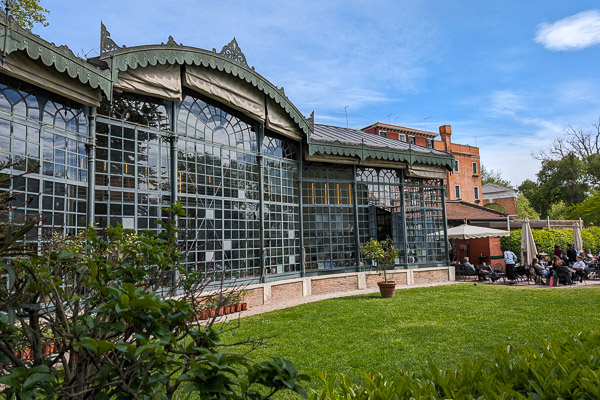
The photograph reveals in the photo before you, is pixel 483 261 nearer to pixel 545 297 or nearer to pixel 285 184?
pixel 545 297

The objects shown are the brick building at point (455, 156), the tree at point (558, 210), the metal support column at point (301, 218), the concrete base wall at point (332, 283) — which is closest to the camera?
the concrete base wall at point (332, 283)

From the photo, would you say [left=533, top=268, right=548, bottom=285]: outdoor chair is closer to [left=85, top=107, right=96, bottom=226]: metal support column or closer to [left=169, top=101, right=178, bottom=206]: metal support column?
[left=169, top=101, right=178, bottom=206]: metal support column

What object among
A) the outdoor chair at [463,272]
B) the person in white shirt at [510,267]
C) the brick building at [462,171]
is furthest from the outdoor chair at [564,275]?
the brick building at [462,171]

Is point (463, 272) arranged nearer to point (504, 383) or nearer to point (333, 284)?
point (333, 284)

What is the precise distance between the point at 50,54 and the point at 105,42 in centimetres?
183

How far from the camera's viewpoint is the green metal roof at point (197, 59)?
28.8 feet

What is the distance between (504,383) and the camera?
313 centimetres

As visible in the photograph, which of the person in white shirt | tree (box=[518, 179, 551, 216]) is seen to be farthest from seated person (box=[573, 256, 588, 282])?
tree (box=[518, 179, 551, 216])

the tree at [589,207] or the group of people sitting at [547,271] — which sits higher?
the tree at [589,207]

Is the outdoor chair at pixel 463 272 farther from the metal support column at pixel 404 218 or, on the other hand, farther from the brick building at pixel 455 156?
the brick building at pixel 455 156

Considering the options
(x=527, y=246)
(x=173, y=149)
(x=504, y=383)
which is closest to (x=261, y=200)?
(x=173, y=149)

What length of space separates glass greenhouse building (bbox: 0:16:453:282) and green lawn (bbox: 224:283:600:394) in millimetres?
2052

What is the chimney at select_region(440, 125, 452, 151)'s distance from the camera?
43.4 metres

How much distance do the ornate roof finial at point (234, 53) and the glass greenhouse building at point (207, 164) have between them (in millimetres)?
35
